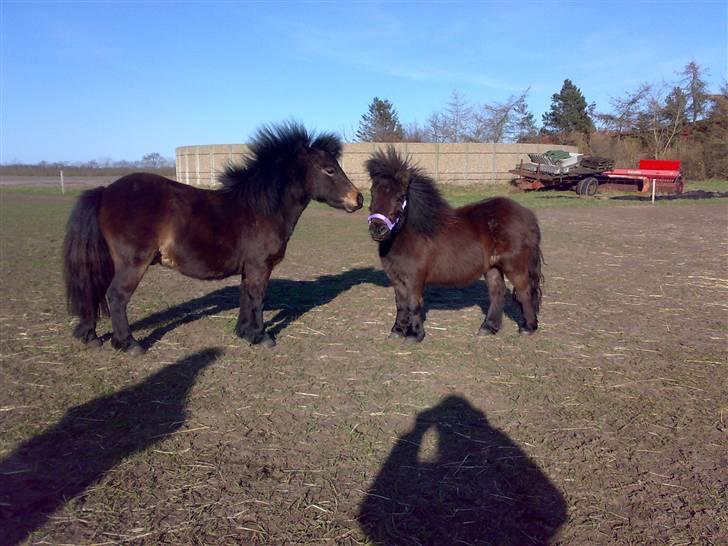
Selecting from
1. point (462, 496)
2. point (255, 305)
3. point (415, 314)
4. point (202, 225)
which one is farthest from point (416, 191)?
point (462, 496)

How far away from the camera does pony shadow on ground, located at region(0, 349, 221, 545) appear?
3109 millimetres

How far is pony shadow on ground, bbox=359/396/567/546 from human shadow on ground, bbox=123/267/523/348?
2.96 m

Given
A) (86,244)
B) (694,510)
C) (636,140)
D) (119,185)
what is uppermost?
(636,140)

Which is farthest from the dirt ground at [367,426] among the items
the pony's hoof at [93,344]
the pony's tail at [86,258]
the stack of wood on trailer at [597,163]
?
the stack of wood on trailer at [597,163]

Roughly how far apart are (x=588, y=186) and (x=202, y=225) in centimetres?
2624

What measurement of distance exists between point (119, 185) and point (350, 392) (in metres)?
3.19

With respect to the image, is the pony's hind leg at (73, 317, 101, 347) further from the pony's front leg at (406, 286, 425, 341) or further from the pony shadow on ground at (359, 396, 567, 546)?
the pony shadow on ground at (359, 396, 567, 546)

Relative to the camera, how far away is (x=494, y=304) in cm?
645

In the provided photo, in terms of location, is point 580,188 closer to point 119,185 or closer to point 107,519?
point 119,185

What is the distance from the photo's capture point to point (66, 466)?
3549mm

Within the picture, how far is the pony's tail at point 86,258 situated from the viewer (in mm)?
5422

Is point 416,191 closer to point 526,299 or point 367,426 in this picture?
point 526,299

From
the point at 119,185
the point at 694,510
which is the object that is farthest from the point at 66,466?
the point at 694,510

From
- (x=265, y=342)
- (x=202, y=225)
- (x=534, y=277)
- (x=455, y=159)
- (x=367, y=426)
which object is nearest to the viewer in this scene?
(x=367, y=426)
